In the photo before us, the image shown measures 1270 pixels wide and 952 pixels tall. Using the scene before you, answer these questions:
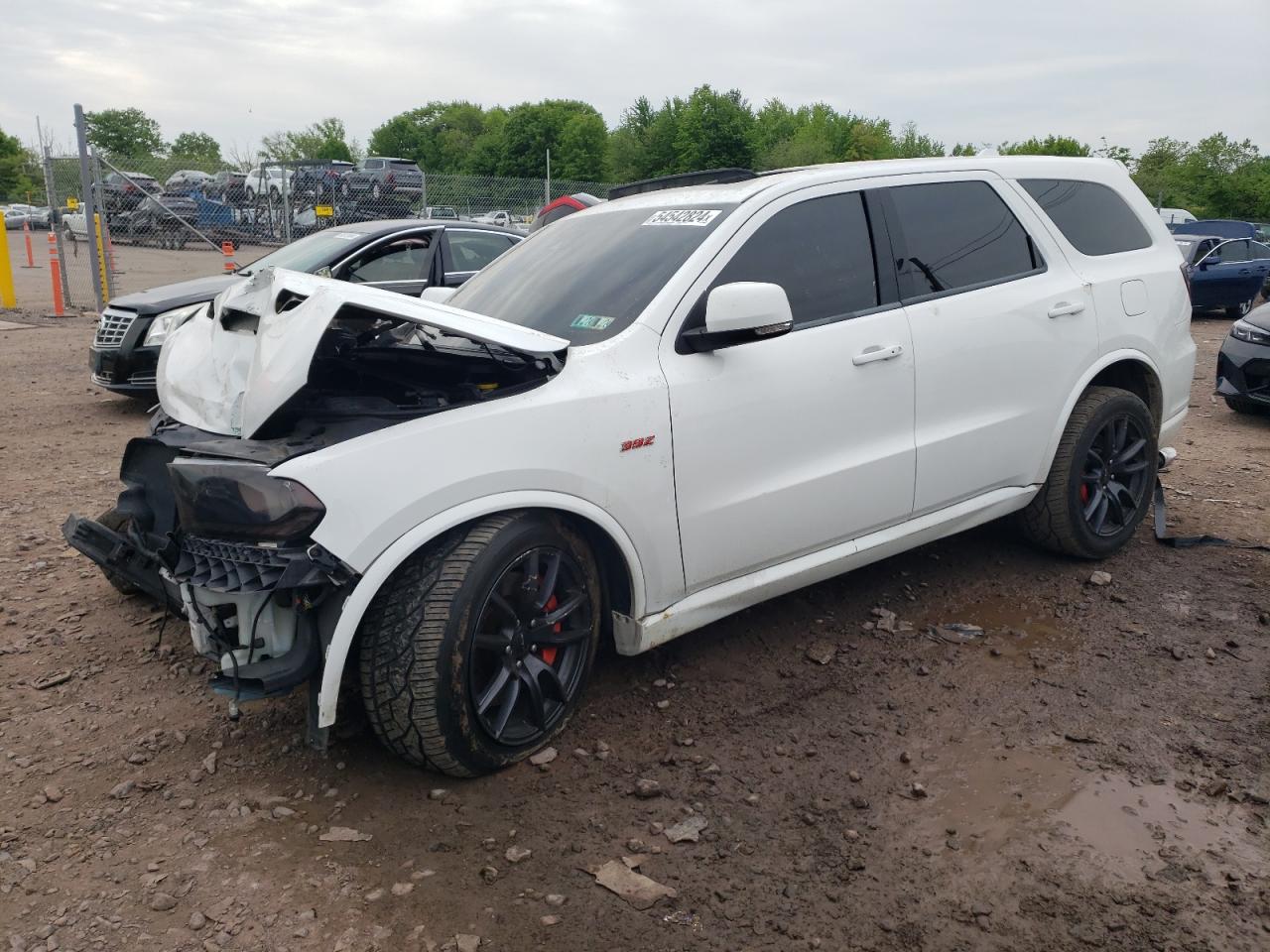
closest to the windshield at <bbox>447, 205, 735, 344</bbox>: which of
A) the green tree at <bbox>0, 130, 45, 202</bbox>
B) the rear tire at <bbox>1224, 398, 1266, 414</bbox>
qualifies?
the rear tire at <bbox>1224, 398, 1266, 414</bbox>

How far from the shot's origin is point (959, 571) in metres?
4.90

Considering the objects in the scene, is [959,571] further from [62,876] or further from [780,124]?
[780,124]

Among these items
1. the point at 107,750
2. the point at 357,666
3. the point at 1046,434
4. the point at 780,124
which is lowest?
the point at 107,750

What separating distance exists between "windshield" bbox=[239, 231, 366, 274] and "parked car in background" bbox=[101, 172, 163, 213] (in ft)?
29.5

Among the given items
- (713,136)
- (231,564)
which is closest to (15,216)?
(713,136)

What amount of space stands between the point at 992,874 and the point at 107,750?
8.96 feet

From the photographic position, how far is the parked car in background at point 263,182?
19.8 metres

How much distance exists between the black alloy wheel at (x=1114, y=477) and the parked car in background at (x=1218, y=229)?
1594cm

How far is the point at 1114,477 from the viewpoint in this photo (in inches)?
194

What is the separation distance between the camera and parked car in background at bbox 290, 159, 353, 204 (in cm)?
1914

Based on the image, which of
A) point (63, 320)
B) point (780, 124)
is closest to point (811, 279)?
point (63, 320)

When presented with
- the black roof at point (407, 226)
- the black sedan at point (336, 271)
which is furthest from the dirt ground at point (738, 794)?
the black roof at point (407, 226)

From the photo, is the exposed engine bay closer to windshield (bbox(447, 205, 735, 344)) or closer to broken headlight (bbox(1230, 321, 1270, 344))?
windshield (bbox(447, 205, 735, 344))

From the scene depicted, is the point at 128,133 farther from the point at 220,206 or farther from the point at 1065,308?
the point at 1065,308
